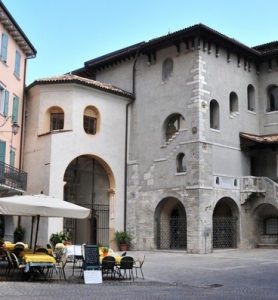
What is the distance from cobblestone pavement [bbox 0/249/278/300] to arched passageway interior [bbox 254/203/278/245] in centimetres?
832

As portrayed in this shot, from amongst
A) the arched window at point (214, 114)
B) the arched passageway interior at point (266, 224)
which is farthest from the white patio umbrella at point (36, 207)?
the arched passageway interior at point (266, 224)

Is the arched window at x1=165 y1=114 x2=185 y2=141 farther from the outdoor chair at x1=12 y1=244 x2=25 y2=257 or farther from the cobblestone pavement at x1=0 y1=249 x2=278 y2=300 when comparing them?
the outdoor chair at x1=12 y1=244 x2=25 y2=257

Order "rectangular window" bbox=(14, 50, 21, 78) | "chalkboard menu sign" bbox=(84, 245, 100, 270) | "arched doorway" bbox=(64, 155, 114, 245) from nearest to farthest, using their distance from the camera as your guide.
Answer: "chalkboard menu sign" bbox=(84, 245, 100, 270) < "rectangular window" bbox=(14, 50, 21, 78) < "arched doorway" bbox=(64, 155, 114, 245)

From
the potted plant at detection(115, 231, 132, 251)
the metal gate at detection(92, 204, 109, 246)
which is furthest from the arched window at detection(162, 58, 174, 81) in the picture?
the potted plant at detection(115, 231, 132, 251)

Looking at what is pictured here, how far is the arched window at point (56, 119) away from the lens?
2795 cm

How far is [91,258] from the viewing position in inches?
543

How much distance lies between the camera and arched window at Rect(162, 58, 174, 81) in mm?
28938

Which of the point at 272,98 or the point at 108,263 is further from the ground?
the point at 272,98

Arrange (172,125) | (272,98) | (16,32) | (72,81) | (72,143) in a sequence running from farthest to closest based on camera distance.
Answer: (272,98)
(172,125)
(72,81)
(72,143)
(16,32)

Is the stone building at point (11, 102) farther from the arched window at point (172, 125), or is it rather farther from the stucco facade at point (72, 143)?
the arched window at point (172, 125)

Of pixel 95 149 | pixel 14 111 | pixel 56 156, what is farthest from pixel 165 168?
pixel 14 111

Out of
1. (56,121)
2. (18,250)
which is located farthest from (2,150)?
(18,250)

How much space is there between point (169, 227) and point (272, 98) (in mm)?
10172

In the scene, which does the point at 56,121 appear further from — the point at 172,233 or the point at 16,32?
the point at 172,233
